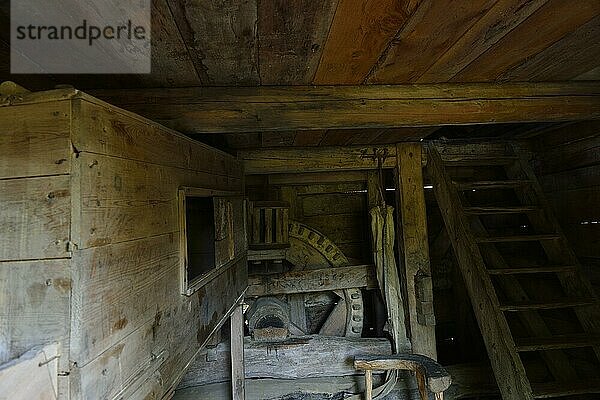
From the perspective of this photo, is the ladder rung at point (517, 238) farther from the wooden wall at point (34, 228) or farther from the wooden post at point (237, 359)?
the wooden wall at point (34, 228)

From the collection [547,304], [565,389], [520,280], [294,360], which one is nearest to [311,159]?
[294,360]

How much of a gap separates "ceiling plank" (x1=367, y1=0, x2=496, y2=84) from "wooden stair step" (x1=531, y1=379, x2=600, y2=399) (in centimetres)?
147

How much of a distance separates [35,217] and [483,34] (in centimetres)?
120

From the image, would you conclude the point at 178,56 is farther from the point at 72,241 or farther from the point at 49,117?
the point at 72,241

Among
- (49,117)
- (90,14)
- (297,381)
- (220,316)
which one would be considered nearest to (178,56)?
(90,14)

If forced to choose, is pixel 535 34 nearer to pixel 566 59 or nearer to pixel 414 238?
pixel 566 59

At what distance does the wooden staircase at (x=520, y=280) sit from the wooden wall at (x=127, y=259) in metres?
1.37

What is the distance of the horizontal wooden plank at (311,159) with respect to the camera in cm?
280

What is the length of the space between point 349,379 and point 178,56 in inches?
90.6

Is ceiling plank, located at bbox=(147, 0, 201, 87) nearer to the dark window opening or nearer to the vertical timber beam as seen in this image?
the dark window opening

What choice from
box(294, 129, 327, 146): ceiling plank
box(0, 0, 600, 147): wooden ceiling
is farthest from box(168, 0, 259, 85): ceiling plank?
box(294, 129, 327, 146): ceiling plank

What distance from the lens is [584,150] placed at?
2.44 m

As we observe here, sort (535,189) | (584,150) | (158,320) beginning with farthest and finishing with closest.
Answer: (535,189) → (584,150) → (158,320)

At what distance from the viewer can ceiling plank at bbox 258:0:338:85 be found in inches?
38.8
